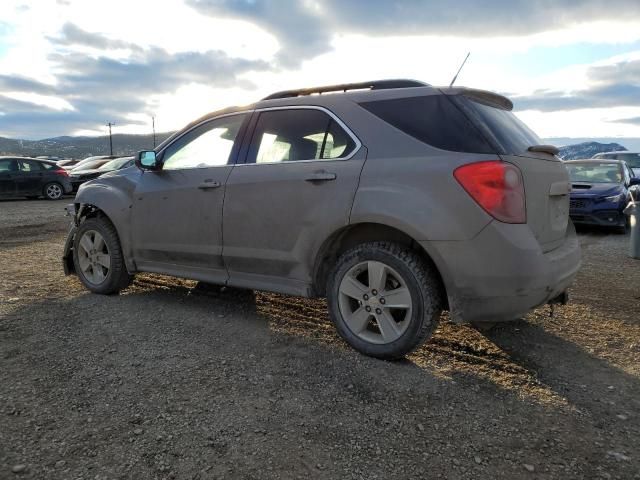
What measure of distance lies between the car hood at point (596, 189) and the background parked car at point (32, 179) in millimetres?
16089

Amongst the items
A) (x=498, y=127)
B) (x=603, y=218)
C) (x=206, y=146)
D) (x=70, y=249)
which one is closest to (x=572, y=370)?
(x=498, y=127)

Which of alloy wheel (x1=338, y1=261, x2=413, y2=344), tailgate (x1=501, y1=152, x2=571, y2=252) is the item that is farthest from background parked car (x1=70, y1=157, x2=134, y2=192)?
tailgate (x1=501, y1=152, x2=571, y2=252)

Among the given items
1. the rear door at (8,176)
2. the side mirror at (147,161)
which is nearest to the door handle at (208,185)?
the side mirror at (147,161)

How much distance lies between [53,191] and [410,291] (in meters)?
17.2

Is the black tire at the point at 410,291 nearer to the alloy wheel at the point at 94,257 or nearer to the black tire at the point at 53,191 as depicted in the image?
the alloy wheel at the point at 94,257

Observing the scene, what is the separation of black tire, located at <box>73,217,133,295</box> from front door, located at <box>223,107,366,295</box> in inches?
55.1

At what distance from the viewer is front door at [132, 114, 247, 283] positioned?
3.96 metres

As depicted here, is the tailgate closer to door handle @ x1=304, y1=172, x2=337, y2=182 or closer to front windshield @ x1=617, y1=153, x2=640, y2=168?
door handle @ x1=304, y1=172, x2=337, y2=182

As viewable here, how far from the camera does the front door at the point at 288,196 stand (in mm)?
3314

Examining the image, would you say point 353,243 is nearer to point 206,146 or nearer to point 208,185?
point 208,185

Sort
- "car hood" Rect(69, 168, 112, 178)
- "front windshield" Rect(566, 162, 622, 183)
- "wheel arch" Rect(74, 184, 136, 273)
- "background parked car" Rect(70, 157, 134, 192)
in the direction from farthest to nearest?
"car hood" Rect(69, 168, 112, 178) < "background parked car" Rect(70, 157, 134, 192) < "front windshield" Rect(566, 162, 622, 183) < "wheel arch" Rect(74, 184, 136, 273)

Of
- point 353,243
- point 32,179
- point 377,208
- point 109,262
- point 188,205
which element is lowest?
point 109,262

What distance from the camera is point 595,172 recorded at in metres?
10.6

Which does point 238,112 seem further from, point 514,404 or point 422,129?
point 514,404
